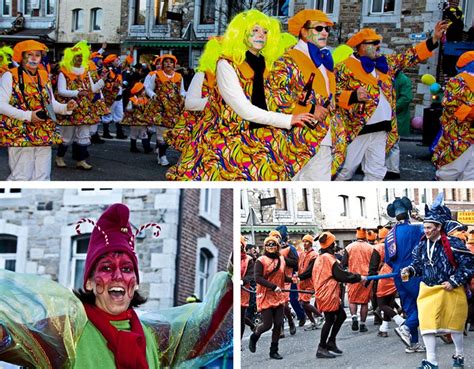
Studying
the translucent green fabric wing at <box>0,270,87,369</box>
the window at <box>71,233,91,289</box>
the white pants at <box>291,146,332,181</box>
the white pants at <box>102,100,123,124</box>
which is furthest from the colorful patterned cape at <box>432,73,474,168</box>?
the white pants at <box>102,100,123,124</box>

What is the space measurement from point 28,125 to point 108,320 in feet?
17.5

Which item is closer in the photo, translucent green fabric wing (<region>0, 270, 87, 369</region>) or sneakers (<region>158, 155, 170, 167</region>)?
translucent green fabric wing (<region>0, 270, 87, 369</region>)

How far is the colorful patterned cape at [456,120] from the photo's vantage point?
29.3 ft

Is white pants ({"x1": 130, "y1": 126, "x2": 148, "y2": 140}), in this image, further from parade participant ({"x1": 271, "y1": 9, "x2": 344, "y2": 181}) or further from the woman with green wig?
the woman with green wig

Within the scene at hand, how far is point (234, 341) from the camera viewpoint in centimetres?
410

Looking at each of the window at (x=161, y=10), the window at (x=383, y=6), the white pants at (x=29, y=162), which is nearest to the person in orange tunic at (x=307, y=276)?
the white pants at (x=29, y=162)

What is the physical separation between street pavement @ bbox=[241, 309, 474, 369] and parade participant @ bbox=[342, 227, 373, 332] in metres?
0.20

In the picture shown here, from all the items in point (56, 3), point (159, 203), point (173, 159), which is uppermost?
point (56, 3)

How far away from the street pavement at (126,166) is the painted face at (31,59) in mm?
2668

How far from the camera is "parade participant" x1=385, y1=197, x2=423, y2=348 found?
5.11m

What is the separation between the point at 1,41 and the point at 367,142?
101ft

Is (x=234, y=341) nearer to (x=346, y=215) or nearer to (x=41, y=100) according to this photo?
(x=346, y=215)

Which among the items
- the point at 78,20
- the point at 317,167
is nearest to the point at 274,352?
the point at 317,167

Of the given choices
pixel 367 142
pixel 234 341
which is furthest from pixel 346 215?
pixel 367 142
